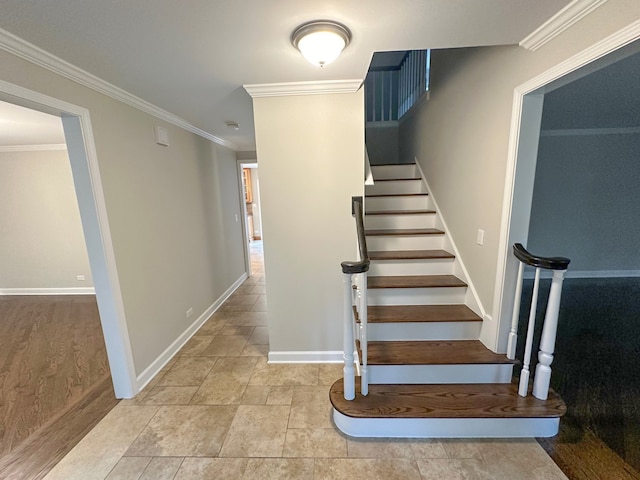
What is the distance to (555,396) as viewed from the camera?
1676 mm

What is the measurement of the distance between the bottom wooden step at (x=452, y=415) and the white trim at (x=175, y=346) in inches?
61.2

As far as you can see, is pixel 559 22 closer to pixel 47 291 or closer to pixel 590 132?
pixel 590 132

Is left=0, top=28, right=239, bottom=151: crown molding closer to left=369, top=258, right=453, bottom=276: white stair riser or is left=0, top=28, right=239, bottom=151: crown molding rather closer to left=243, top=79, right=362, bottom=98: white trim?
left=243, top=79, right=362, bottom=98: white trim

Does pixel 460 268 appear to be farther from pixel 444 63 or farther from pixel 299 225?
pixel 444 63

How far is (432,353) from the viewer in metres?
1.90

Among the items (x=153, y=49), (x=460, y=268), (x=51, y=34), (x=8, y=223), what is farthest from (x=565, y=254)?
(x=8, y=223)

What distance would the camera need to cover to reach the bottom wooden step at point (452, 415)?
1593 millimetres

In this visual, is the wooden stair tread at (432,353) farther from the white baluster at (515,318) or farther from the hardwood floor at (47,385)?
the hardwood floor at (47,385)

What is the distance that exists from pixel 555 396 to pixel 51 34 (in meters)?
3.35

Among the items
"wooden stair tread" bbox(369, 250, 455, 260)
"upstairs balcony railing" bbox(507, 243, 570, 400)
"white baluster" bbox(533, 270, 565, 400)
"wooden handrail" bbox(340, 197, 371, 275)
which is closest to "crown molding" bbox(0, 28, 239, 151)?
"wooden handrail" bbox(340, 197, 371, 275)

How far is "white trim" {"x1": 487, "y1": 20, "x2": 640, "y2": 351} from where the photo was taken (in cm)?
107

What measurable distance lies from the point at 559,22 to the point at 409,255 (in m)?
1.66

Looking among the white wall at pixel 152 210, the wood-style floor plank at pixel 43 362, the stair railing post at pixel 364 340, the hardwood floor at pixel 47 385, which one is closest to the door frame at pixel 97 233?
the white wall at pixel 152 210

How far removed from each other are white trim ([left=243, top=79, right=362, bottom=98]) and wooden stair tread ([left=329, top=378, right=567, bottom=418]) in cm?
214
